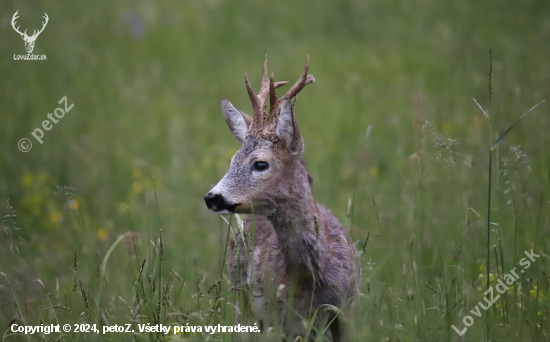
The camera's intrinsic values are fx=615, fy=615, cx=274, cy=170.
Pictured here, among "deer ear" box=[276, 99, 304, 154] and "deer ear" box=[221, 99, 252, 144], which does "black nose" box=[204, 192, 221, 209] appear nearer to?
"deer ear" box=[276, 99, 304, 154]

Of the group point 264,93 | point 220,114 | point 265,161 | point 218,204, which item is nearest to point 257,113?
point 264,93

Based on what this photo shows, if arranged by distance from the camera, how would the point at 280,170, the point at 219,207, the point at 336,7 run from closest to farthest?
the point at 219,207, the point at 280,170, the point at 336,7

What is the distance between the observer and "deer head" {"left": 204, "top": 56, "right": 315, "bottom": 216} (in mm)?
3869

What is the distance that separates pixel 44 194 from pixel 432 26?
7.42 m

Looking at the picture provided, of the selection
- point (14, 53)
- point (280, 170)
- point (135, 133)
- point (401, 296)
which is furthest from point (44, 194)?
point (401, 296)

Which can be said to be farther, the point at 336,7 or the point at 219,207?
the point at 336,7

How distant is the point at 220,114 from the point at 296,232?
671 centimetres

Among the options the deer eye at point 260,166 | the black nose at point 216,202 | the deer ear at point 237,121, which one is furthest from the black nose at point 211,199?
the deer ear at point 237,121

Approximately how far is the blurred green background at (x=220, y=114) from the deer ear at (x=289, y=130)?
912 millimetres

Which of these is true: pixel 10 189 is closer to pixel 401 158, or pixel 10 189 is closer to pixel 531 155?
pixel 401 158

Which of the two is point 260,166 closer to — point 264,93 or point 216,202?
point 216,202

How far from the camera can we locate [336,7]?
12398mm

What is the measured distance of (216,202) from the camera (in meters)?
3.75

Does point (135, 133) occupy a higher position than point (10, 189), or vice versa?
point (135, 133)
